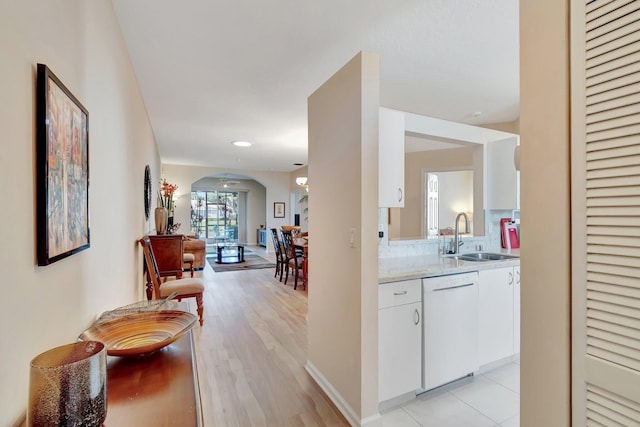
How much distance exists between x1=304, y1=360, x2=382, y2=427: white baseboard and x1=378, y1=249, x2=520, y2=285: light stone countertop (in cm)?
84

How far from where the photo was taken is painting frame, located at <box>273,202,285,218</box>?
10336mm

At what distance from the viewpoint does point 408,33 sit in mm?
2207

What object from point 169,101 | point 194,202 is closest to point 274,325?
point 169,101

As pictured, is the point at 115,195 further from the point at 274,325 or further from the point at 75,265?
the point at 274,325

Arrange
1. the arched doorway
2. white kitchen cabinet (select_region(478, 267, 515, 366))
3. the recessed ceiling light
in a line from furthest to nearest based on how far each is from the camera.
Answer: the arched doorway
the recessed ceiling light
white kitchen cabinet (select_region(478, 267, 515, 366))

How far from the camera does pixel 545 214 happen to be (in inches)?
41.4

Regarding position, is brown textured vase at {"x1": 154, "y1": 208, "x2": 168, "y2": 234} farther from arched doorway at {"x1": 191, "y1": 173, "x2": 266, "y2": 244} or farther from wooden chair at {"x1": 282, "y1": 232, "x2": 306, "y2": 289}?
Result: arched doorway at {"x1": 191, "y1": 173, "x2": 266, "y2": 244}

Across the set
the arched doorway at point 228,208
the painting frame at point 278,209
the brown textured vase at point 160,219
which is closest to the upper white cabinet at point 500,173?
the brown textured vase at point 160,219

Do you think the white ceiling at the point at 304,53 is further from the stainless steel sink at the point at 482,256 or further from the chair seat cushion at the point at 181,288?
the chair seat cushion at the point at 181,288

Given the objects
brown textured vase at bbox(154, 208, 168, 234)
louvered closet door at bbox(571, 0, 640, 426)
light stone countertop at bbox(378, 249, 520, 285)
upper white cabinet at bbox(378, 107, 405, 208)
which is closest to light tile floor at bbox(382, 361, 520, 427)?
light stone countertop at bbox(378, 249, 520, 285)

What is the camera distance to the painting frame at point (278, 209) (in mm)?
10336

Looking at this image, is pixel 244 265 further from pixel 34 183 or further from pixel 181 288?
pixel 34 183

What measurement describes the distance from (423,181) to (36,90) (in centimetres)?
571

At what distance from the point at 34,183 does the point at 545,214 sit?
5.43 ft
